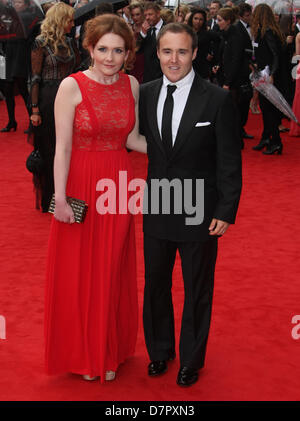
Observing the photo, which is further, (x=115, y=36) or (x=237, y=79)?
(x=237, y=79)

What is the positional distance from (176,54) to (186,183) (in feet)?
1.90

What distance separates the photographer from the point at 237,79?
28.9 feet

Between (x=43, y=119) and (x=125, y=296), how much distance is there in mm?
2904

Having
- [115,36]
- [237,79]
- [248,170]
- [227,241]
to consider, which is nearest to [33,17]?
[237,79]

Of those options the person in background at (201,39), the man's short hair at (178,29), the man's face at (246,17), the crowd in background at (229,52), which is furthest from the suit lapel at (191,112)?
the man's face at (246,17)

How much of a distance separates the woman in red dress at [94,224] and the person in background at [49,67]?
249 cm

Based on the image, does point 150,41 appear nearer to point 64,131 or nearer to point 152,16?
point 152,16

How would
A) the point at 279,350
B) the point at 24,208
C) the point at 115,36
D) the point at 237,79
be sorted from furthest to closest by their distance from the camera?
1. the point at 237,79
2. the point at 24,208
3. the point at 279,350
4. the point at 115,36

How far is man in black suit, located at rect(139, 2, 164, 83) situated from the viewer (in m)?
8.54

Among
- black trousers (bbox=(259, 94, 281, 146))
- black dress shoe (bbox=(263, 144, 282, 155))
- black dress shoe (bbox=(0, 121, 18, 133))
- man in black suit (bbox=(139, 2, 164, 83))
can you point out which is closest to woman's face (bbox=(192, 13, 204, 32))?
man in black suit (bbox=(139, 2, 164, 83))

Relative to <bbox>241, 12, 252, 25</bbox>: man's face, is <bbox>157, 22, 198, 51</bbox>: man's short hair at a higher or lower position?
higher

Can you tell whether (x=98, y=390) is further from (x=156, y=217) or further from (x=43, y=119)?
(x=43, y=119)

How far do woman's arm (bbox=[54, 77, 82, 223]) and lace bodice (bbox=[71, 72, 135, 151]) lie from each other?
0.04m

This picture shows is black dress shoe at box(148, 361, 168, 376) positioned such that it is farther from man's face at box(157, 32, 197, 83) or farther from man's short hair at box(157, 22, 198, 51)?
man's short hair at box(157, 22, 198, 51)
